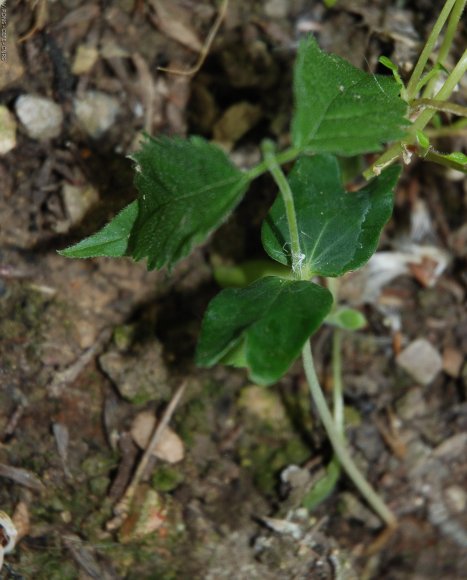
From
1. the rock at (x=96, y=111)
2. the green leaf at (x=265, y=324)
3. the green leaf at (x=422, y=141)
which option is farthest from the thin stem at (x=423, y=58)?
the rock at (x=96, y=111)

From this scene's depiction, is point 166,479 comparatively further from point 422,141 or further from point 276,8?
point 276,8

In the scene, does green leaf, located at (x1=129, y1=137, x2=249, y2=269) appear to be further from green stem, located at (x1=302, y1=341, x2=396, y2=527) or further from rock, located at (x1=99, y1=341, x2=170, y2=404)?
green stem, located at (x1=302, y1=341, x2=396, y2=527)

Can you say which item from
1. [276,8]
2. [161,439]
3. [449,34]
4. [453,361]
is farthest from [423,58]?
[161,439]

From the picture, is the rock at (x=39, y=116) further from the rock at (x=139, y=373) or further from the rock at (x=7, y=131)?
the rock at (x=139, y=373)

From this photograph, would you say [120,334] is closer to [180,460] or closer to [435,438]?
[180,460]

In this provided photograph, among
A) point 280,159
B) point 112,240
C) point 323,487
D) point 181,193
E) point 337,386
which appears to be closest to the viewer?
point 280,159

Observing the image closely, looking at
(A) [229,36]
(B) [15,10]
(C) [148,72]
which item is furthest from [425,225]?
(B) [15,10]

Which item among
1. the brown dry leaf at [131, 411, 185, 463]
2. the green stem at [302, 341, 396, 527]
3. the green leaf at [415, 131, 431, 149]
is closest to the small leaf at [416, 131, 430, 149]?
the green leaf at [415, 131, 431, 149]
